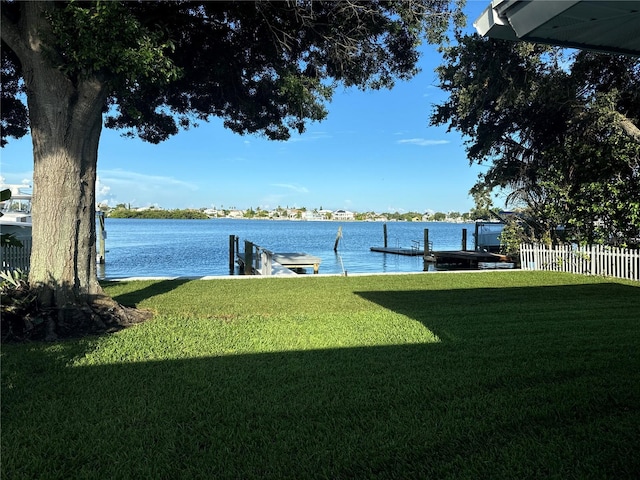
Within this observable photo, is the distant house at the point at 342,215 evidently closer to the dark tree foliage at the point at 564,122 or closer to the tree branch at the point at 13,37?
the dark tree foliage at the point at 564,122

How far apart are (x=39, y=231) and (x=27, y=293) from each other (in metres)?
0.78

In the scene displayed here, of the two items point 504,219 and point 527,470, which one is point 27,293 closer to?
point 527,470

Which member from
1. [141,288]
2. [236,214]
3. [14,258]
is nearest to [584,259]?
[141,288]

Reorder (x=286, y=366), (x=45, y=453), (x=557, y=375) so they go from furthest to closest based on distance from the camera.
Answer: (x=286, y=366), (x=557, y=375), (x=45, y=453)

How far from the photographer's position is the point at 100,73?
225 inches

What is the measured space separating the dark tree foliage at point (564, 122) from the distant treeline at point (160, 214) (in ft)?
426

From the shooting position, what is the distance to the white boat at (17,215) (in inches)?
512

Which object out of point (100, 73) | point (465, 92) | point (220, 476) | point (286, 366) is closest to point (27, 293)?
point (100, 73)

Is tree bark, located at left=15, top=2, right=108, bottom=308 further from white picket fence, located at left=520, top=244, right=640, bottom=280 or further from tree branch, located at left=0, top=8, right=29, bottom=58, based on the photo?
white picket fence, located at left=520, top=244, right=640, bottom=280

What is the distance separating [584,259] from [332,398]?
36.7ft

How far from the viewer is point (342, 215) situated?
159 meters

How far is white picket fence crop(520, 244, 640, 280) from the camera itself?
10.9m

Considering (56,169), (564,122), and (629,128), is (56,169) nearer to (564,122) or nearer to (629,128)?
(629,128)

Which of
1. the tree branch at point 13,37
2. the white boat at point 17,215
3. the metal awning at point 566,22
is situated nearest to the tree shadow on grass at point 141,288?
the tree branch at point 13,37
